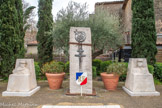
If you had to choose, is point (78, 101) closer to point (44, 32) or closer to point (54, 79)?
point (54, 79)

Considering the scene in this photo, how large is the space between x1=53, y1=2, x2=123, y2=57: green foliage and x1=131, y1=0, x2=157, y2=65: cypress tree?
103cm

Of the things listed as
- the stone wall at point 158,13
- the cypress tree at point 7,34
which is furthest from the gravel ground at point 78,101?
the stone wall at point 158,13

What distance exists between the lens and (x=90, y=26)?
7426 millimetres

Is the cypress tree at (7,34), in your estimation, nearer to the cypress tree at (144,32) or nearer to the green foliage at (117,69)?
the green foliage at (117,69)

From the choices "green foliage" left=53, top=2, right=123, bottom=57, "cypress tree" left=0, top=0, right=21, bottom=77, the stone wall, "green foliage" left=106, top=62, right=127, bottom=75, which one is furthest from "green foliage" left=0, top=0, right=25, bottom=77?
the stone wall

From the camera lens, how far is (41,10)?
886 cm

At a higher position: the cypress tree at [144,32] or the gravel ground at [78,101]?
the cypress tree at [144,32]

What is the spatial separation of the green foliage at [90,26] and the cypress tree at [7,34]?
2.42m

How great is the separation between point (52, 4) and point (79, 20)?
120 inches

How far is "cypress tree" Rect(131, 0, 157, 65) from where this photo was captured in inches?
283

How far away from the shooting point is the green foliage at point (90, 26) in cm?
735

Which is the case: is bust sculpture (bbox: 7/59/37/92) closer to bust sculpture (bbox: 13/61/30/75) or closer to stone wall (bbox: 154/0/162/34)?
bust sculpture (bbox: 13/61/30/75)

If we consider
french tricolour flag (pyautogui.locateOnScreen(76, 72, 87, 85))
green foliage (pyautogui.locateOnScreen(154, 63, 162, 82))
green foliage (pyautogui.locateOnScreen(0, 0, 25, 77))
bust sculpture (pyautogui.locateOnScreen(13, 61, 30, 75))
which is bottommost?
green foliage (pyautogui.locateOnScreen(154, 63, 162, 82))

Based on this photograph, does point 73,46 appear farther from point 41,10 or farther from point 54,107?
point 41,10
